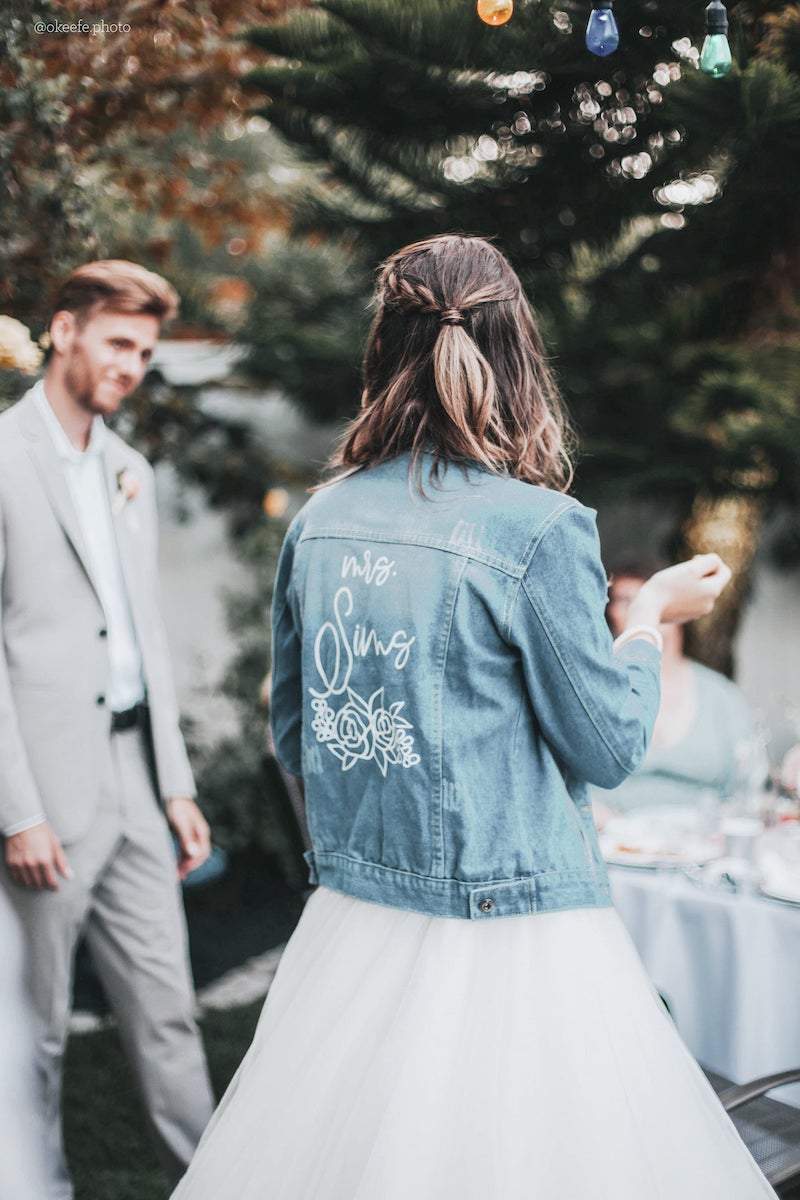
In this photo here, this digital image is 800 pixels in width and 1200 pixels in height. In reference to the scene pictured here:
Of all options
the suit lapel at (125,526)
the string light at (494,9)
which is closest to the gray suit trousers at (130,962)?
the suit lapel at (125,526)

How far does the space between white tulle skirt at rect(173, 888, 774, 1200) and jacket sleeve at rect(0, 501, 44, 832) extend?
843 mm

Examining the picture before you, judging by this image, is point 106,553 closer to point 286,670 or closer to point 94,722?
point 94,722

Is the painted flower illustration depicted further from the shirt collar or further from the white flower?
the white flower

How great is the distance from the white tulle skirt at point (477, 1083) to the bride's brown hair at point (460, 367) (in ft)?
2.11

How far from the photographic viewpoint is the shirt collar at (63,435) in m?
2.32

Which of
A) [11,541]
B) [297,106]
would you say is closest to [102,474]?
[11,541]

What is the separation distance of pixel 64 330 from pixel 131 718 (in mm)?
876

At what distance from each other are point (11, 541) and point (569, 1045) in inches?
57.3

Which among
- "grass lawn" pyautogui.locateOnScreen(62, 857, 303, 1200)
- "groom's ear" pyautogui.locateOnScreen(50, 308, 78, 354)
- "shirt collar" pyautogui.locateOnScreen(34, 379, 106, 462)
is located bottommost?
"grass lawn" pyautogui.locateOnScreen(62, 857, 303, 1200)

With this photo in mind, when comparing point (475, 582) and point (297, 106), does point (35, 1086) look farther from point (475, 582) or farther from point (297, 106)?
point (297, 106)

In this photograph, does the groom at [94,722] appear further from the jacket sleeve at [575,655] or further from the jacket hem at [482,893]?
the jacket sleeve at [575,655]

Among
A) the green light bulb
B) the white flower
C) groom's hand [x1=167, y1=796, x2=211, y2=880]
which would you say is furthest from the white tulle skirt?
the white flower

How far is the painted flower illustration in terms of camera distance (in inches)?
55.3

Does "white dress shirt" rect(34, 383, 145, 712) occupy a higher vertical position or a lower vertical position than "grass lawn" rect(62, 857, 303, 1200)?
higher
